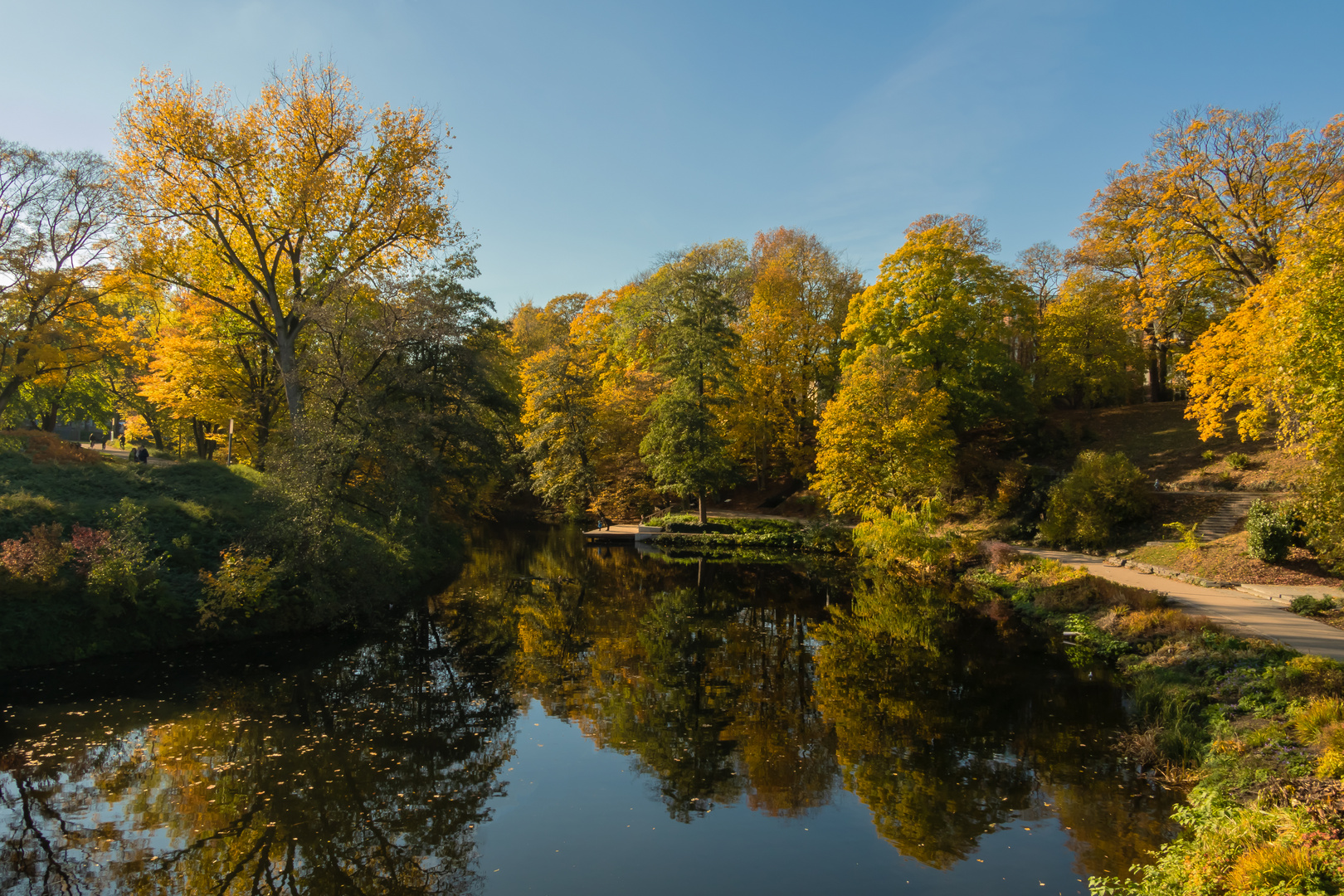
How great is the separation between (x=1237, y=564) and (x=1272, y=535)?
114 cm

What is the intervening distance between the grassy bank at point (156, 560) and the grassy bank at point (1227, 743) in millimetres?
15364

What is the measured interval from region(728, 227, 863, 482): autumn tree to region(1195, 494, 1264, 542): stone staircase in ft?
57.9

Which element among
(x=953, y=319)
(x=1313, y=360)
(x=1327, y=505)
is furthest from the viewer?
(x=953, y=319)

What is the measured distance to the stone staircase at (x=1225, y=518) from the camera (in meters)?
19.5

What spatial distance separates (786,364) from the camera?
123 feet

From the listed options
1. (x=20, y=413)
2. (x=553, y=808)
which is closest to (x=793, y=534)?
(x=553, y=808)

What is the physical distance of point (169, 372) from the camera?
2539 centimetres

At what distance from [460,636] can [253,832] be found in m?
8.44

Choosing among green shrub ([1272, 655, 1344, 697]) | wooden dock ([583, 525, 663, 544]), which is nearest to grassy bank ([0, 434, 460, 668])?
wooden dock ([583, 525, 663, 544])

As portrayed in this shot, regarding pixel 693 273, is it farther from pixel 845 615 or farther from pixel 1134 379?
pixel 1134 379

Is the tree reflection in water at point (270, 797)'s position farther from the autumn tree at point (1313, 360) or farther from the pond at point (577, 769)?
the autumn tree at point (1313, 360)

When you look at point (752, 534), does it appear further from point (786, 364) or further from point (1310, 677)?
point (1310, 677)

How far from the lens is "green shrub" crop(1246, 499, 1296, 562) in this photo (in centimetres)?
1568

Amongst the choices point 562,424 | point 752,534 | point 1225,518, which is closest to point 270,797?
point 752,534
